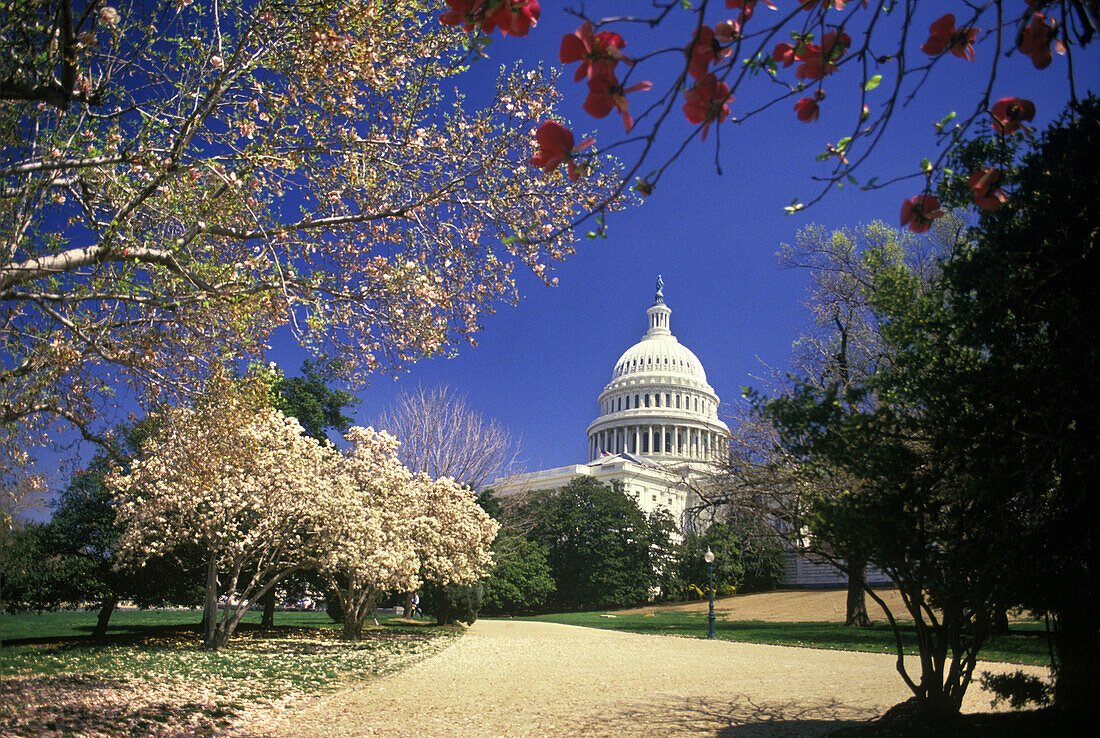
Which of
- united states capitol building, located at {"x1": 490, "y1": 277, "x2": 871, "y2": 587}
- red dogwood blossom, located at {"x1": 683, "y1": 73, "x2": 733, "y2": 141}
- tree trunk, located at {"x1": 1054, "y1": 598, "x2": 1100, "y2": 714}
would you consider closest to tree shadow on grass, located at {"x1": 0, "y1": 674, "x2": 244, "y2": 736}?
red dogwood blossom, located at {"x1": 683, "y1": 73, "x2": 733, "y2": 141}

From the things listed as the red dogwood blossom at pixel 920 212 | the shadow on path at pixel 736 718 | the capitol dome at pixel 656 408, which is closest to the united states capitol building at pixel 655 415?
the capitol dome at pixel 656 408

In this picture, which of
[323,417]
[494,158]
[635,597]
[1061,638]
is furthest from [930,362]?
[635,597]

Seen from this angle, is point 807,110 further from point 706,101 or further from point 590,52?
point 590,52

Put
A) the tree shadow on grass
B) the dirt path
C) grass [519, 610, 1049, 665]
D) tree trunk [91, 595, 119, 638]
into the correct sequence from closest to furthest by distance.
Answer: the tree shadow on grass, grass [519, 610, 1049, 665], tree trunk [91, 595, 119, 638], the dirt path

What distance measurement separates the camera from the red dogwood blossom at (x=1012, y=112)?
2.57 metres

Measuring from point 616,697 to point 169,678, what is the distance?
6.28 m

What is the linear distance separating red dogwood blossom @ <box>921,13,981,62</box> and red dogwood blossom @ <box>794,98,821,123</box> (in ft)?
1.54

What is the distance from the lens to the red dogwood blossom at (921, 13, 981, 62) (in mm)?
2418

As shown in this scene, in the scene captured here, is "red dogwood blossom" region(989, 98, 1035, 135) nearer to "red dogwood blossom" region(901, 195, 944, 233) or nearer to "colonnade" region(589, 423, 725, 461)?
"red dogwood blossom" region(901, 195, 944, 233)

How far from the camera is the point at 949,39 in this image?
2.45m

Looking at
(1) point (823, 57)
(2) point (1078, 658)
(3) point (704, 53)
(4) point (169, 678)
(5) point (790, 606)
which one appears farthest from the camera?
(5) point (790, 606)

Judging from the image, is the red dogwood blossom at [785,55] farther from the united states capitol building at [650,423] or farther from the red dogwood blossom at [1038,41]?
the united states capitol building at [650,423]

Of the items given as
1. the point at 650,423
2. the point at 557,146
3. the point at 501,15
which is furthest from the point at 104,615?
the point at 650,423

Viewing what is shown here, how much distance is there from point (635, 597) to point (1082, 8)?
47.5 metres
